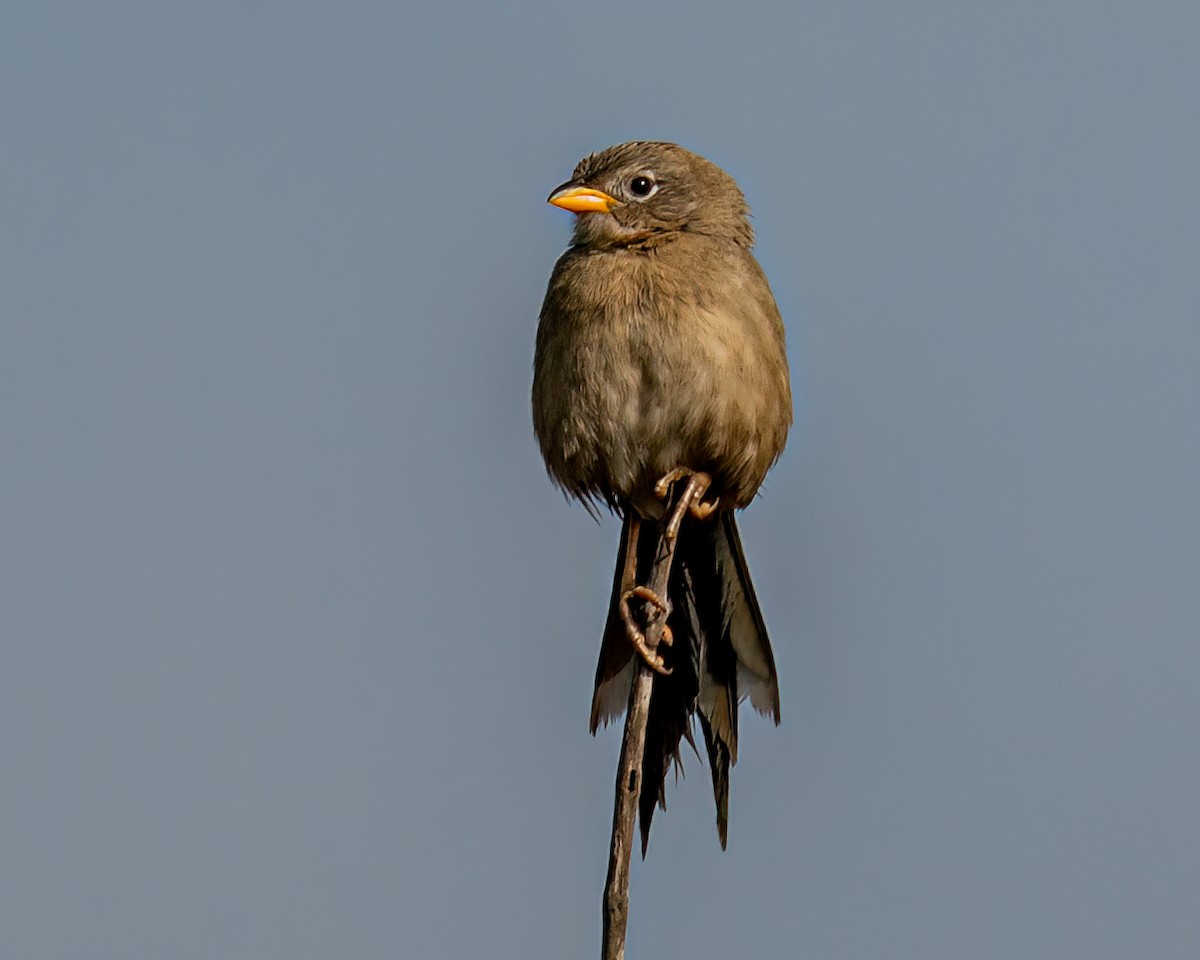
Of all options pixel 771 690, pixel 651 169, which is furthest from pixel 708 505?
pixel 651 169

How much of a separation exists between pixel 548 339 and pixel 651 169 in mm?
745

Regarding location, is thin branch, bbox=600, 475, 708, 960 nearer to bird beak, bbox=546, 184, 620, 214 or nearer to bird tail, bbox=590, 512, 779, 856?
bird tail, bbox=590, 512, 779, 856

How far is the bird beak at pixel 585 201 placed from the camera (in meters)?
6.24

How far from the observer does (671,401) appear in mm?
5859

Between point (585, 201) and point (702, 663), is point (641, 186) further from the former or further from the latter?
point (702, 663)

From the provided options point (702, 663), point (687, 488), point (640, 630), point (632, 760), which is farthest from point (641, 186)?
point (632, 760)

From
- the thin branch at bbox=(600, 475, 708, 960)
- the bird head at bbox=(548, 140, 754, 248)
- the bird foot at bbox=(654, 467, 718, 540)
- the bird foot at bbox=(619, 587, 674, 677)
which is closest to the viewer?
the thin branch at bbox=(600, 475, 708, 960)

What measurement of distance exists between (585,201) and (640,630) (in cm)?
154

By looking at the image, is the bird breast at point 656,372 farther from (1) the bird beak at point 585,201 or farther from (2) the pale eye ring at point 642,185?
(2) the pale eye ring at point 642,185

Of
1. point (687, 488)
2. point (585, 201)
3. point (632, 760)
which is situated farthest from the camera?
point (585, 201)

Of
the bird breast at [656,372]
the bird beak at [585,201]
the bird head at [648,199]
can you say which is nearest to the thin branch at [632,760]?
the bird breast at [656,372]

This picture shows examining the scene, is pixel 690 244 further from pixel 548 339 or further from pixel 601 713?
pixel 601 713

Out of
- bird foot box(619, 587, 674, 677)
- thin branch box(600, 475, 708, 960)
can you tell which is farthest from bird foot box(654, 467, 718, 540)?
bird foot box(619, 587, 674, 677)

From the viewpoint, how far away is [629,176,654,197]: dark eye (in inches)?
247
